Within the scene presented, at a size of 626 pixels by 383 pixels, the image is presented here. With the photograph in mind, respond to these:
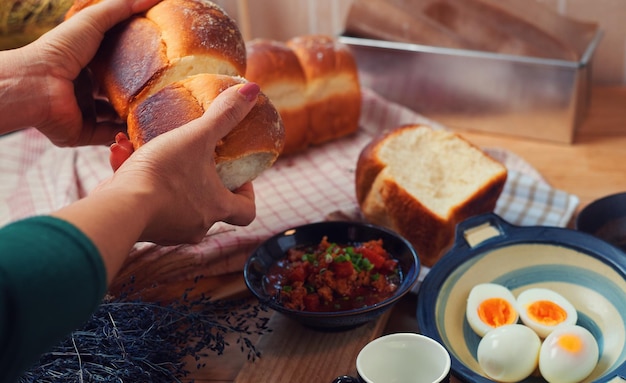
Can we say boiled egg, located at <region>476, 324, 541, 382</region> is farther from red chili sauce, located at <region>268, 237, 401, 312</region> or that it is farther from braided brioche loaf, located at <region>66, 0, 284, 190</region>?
braided brioche loaf, located at <region>66, 0, 284, 190</region>

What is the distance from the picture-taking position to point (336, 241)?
131 cm

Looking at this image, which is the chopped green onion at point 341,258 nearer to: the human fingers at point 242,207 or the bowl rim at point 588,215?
the human fingers at point 242,207

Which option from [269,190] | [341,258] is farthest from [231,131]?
[269,190]

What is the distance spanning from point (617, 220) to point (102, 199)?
3.23 feet

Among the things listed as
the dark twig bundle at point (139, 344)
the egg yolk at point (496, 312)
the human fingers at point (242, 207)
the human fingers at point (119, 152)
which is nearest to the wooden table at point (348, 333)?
the dark twig bundle at point (139, 344)

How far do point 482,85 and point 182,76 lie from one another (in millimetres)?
1074

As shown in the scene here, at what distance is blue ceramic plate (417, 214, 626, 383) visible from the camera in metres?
1.09

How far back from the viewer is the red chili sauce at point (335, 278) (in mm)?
1143

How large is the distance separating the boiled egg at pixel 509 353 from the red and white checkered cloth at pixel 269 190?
1.68 feet

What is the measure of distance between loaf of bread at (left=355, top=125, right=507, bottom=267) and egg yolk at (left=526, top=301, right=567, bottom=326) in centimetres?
28

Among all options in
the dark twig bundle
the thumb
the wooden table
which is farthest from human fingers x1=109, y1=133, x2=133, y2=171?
the wooden table

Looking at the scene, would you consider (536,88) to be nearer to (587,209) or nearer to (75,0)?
(587,209)

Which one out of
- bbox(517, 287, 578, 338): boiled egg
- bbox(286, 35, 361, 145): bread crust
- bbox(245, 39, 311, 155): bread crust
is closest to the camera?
bbox(517, 287, 578, 338): boiled egg

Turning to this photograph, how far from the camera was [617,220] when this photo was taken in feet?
4.21
